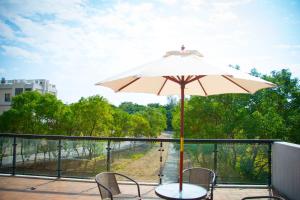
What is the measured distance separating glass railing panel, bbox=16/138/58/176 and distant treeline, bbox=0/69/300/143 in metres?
18.0

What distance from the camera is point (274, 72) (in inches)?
1046

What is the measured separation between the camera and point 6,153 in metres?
7.84

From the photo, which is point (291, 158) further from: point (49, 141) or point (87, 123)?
point (87, 123)

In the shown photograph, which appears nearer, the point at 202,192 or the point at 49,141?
the point at 202,192

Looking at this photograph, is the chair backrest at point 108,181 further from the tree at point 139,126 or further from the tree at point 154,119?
the tree at point 154,119

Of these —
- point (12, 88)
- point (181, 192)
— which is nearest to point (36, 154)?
point (181, 192)

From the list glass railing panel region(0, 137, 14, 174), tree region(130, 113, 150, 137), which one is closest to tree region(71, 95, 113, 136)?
tree region(130, 113, 150, 137)

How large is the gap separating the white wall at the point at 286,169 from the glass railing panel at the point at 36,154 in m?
5.71

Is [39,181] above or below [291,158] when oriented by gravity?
below

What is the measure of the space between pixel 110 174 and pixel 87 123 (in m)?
32.5

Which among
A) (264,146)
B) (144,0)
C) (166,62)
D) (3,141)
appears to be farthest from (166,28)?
(3,141)

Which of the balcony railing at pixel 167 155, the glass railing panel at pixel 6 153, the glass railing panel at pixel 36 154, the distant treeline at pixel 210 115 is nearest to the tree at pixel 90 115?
the distant treeline at pixel 210 115

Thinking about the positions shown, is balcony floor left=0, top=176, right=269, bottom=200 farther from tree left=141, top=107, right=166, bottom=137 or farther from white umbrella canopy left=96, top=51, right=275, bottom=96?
tree left=141, top=107, right=166, bottom=137

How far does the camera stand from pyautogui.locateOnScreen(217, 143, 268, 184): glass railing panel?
266 inches
